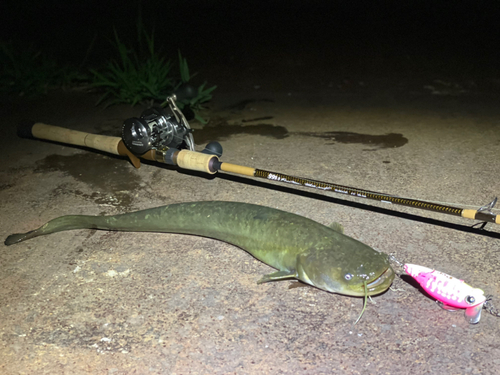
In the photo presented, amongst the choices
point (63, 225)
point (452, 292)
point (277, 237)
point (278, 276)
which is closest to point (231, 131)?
point (63, 225)

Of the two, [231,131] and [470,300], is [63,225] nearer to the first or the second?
[231,131]

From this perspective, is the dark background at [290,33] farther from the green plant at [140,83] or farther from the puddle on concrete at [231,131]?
the puddle on concrete at [231,131]

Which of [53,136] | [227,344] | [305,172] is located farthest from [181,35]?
[227,344]

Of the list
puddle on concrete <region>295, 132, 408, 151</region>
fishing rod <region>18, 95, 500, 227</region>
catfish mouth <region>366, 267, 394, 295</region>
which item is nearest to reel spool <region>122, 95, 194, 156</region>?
fishing rod <region>18, 95, 500, 227</region>

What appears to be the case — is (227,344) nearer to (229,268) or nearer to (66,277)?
(229,268)

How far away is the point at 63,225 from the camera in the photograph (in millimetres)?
3035

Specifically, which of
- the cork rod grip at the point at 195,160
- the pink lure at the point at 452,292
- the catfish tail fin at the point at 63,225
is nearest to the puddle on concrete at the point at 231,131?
the cork rod grip at the point at 195,160

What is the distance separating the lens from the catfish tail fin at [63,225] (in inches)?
117

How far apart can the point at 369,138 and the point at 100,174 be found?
8.38ft

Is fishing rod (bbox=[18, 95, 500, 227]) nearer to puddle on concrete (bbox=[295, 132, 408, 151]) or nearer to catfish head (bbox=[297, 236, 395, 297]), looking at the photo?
catfish head (bbox=[297, 236, 395, 297])

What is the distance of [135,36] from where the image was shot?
8.51 m

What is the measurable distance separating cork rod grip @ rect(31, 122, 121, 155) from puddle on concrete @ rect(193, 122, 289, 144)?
3.41ft

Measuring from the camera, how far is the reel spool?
10.7ft

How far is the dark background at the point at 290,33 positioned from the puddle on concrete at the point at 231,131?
189 centimetres
